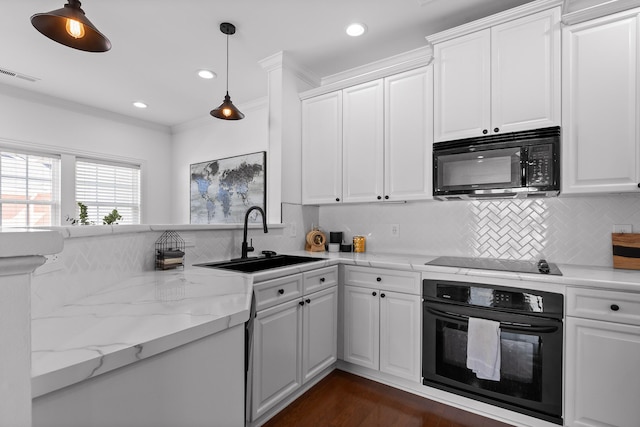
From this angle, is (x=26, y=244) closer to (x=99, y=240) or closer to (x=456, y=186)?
(x=99, y=240)

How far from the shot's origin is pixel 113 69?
339 cm

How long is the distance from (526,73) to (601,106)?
472mm

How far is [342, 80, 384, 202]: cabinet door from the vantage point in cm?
274

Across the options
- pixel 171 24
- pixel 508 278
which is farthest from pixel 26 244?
pixel 171 24

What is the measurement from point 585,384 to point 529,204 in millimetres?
1198

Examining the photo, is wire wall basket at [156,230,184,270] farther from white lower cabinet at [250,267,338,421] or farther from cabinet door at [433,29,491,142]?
cabinet door at [433,29,491,142]

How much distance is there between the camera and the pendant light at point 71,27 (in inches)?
55.4

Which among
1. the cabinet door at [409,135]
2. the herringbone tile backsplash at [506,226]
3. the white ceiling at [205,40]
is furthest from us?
the cabinet door at [409,135]

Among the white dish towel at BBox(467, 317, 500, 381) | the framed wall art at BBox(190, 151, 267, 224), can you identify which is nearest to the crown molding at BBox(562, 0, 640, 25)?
the white dish towel at BBox(467, 317, 500, 381)

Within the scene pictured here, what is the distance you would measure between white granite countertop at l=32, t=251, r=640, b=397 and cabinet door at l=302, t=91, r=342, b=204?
1374 millimetres

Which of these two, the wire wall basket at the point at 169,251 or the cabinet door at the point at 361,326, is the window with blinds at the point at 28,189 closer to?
the wire wall basket at the point at 169,251

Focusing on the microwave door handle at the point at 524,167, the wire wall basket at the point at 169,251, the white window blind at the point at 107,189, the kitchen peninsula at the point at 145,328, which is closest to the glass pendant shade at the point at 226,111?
the wire wall basket at the point at 169,251

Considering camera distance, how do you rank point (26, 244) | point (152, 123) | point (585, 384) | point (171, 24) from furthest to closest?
point (152, 123) < point (171, 24) < point (585, 384) < point (26, 244)

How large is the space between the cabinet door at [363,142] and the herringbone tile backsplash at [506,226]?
346 millimetres
